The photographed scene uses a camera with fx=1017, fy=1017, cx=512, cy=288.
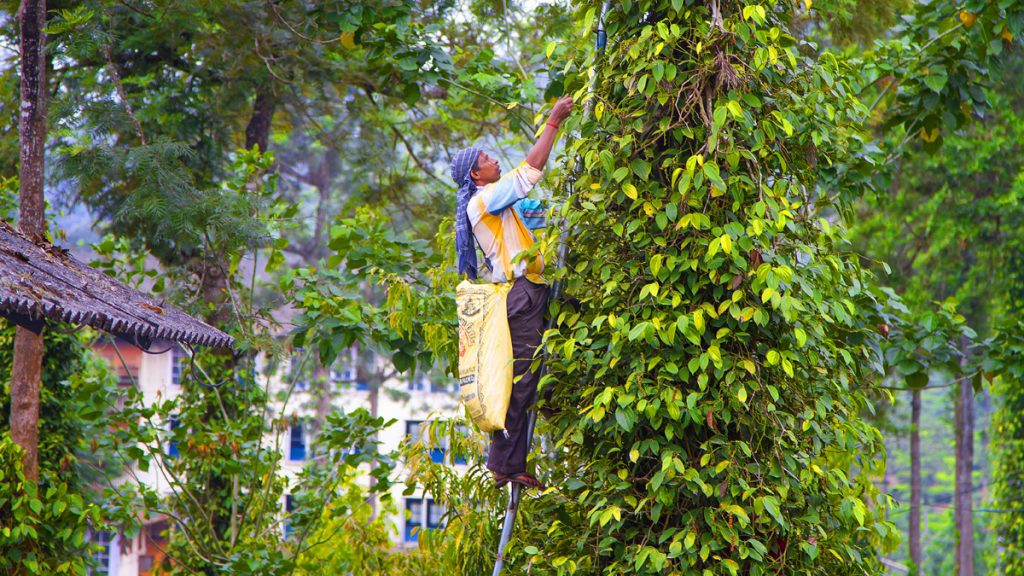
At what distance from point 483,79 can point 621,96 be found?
7.70 feet

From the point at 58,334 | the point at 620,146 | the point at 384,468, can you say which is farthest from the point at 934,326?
the point at 58,334

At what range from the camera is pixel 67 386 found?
705cm

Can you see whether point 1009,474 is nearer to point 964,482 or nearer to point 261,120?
point 964,482

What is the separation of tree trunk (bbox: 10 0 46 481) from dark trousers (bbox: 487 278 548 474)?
107 inches

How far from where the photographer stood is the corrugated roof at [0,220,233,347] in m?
3.54

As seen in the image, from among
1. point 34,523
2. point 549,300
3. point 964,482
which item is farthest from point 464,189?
point 964,482

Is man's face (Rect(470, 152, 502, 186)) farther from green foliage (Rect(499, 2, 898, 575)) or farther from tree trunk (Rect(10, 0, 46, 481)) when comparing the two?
tree trunk (Rect(10, 0, 46, 481))

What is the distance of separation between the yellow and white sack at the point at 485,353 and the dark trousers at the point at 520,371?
0.11 ft

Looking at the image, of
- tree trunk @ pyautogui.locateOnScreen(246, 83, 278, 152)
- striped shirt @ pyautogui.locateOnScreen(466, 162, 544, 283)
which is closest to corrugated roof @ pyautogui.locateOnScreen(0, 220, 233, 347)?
striped shirt @ pyautogui.locateOnScreen(466, 162, 544, 283)

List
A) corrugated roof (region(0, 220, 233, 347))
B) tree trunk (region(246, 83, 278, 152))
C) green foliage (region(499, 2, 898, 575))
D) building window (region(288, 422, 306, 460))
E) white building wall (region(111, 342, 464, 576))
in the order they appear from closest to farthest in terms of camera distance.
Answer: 1. green foliage (region(499, 2, 898, 575))
2. corrugated roof (region(0, 220, 233, 347))
3. tree trunk (region(246, 83, 278, 152))
4. white building wall (region(111, 342, 464, 576))
5. building window (region(288, 422, 306, 460))

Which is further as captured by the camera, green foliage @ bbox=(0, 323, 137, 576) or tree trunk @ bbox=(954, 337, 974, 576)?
tree trunk @ bbox=(954, 337, 974, 576)

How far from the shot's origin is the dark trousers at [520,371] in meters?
3.81

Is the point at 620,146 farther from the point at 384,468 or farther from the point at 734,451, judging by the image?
the point at 384,468

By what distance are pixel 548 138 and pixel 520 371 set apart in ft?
2.91
